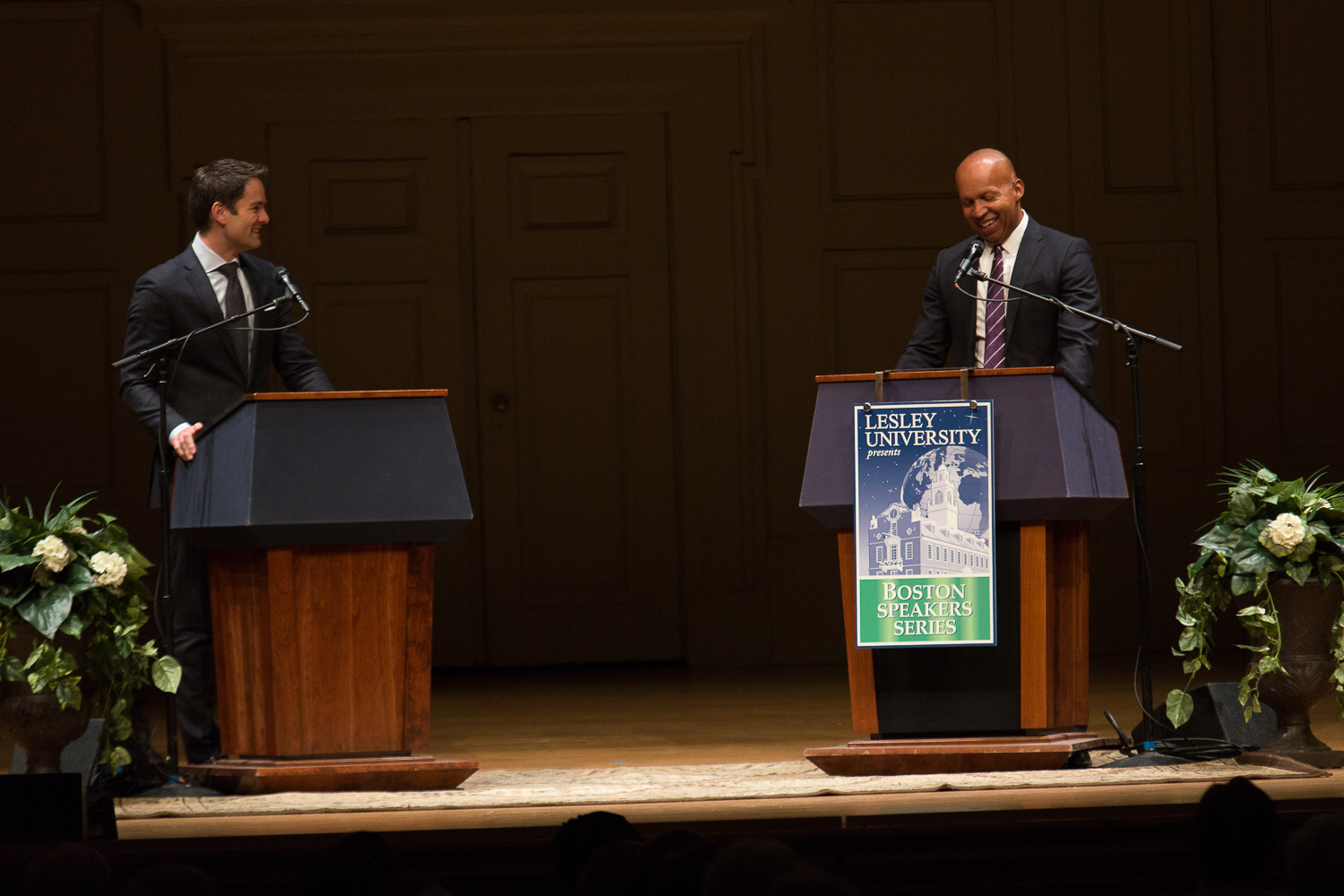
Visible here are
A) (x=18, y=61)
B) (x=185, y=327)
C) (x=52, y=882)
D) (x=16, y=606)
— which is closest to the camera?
(x=52, y=882)

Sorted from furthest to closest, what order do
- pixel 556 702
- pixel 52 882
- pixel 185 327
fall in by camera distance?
pixel 556 702 < pixel 185 327 < pixel 52 882

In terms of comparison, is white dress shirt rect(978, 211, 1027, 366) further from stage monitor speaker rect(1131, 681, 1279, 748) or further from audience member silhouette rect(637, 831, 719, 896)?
audience member silhouette rect(637, 831, 719, 896)

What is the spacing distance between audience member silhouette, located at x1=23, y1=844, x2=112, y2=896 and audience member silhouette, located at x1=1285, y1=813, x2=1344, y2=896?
71cm

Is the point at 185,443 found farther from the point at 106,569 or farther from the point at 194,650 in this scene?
the point at 194,650

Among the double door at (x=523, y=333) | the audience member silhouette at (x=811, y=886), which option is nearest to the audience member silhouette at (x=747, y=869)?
the audience member silhouette at (x=811, y=886)

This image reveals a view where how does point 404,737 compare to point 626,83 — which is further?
point 626,83

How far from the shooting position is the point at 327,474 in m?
3.30

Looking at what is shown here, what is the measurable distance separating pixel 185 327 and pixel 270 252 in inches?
113

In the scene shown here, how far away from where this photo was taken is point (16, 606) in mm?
3244

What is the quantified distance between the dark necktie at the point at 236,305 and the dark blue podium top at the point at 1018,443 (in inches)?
57.4

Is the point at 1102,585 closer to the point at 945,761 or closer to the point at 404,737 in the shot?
the point at 945,761

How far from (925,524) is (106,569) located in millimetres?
1796

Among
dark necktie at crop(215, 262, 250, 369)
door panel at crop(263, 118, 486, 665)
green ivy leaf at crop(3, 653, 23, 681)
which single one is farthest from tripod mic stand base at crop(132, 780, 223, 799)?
door panel at crop(263, 118, 486, 665)

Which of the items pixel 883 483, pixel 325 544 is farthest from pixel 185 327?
pixel 883 483
